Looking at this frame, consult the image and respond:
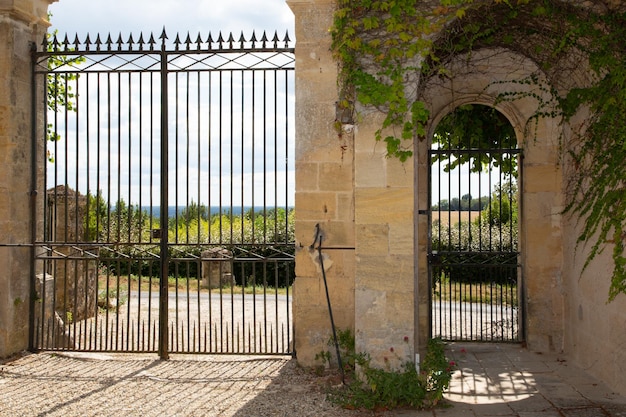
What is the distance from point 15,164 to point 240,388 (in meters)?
3.40

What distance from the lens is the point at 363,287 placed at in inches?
197

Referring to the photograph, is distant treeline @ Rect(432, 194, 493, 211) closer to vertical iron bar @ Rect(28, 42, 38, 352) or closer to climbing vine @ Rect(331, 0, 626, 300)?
climbing vine @ Rect(331, 0, 626, 300)

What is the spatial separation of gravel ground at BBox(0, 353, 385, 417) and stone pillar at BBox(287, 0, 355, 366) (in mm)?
611

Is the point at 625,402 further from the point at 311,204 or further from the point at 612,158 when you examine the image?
the point at 311,204

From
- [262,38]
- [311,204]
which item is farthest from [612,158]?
[262,38]

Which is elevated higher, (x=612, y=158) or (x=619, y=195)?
(x=612, y=158)

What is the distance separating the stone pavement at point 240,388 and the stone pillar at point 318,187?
2.04ft

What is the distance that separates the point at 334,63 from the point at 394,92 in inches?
45.9

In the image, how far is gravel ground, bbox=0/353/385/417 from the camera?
4.82 m

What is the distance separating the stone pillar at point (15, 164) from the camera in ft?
20.5

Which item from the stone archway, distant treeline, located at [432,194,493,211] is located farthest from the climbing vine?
distant treeline, located at [432,194,493,211]

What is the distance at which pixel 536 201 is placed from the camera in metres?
6.81

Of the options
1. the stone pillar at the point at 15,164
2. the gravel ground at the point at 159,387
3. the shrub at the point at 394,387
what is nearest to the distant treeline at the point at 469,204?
the shrub at the point at 394,387

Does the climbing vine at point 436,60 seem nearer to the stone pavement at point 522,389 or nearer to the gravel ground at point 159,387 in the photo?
the stone pavement at point 522,389
